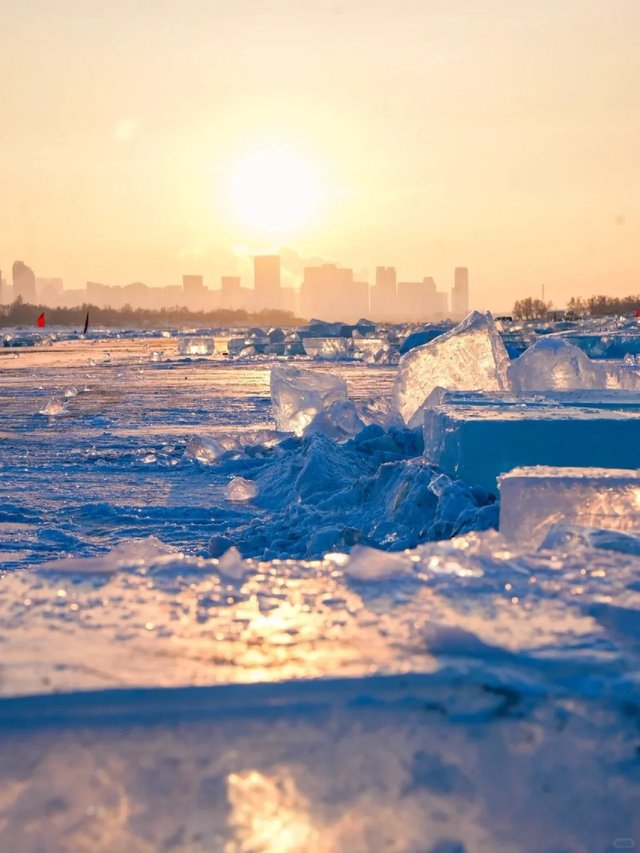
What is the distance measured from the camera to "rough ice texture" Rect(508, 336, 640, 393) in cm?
861

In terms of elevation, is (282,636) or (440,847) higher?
(282,636)

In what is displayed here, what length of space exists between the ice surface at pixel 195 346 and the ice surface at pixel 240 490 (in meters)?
24.5

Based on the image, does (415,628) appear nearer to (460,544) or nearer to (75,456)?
(460,544)

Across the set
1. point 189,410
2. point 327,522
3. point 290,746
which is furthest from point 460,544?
point 189,410

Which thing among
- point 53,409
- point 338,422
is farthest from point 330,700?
A: point 53,409

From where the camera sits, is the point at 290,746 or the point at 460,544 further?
the point at 460,544

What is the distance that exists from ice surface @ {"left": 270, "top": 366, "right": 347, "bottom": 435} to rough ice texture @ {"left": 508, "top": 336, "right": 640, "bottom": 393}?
1.82 meters

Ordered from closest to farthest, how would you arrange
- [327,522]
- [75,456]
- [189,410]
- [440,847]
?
[440,847], [327,522], [75,456], [189,410]

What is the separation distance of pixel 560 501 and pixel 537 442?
1.71 metres

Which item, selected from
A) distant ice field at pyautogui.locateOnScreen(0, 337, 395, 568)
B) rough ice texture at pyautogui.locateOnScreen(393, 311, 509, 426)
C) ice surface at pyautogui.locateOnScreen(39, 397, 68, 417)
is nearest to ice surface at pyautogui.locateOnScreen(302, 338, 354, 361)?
distant ice field at pyautogui.locateOnScreen(0, 337, 395, 568)

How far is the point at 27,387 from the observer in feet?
50.3

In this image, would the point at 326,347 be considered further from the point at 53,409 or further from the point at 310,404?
the point at 310,404

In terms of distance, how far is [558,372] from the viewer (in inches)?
339

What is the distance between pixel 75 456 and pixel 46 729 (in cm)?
652
